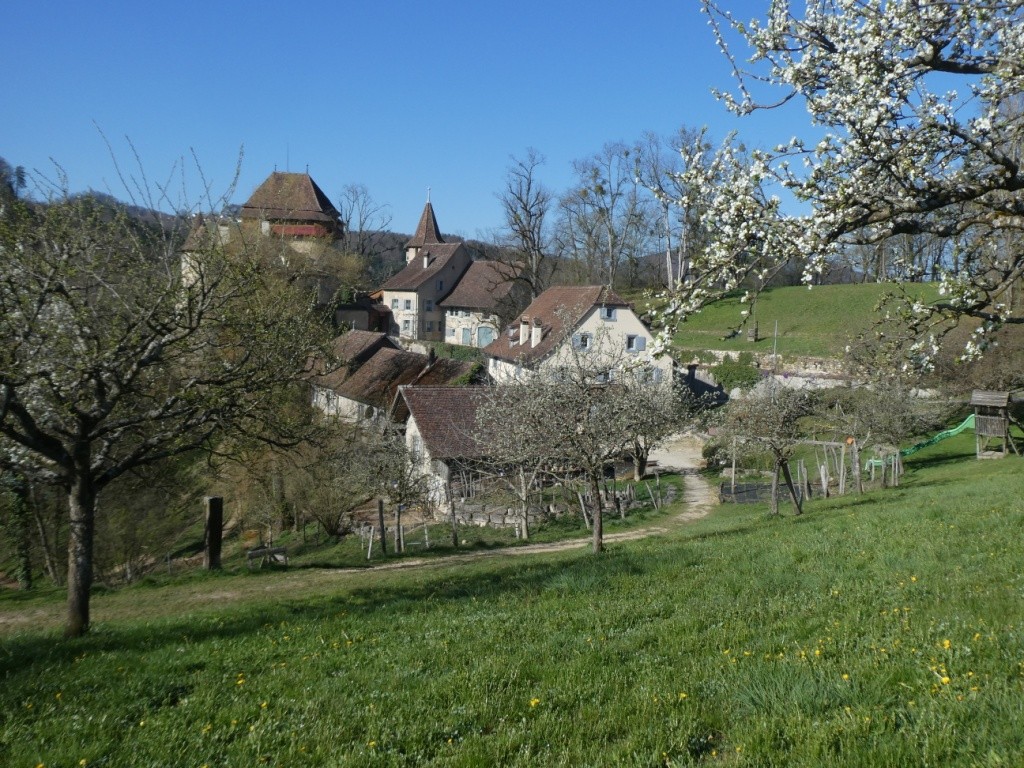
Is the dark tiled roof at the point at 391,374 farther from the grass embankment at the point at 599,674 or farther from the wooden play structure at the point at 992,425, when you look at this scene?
the grass embankment at the point at 599,674

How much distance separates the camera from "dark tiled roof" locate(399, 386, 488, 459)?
29531 mm

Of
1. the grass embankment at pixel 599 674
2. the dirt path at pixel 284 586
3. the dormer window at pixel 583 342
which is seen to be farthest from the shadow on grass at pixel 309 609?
the dormer window at pixel 583 342

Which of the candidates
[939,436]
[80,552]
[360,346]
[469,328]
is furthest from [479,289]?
[80,552]

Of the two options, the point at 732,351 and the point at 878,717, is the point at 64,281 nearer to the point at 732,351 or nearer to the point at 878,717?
the point at 878,717

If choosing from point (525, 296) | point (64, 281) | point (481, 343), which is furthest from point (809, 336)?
point (64, 281)

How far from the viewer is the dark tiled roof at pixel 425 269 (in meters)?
71.2

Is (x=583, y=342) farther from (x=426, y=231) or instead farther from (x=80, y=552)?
(x=426, y=231)

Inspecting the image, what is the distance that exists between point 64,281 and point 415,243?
243ft

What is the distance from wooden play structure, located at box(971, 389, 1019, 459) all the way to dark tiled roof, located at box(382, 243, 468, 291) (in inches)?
1964

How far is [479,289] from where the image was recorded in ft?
227

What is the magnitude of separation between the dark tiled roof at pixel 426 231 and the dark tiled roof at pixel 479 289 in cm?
1025

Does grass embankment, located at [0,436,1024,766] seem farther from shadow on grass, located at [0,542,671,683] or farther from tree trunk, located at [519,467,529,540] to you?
tree trunk, located at [519,467,529,540]

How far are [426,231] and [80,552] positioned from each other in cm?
7436

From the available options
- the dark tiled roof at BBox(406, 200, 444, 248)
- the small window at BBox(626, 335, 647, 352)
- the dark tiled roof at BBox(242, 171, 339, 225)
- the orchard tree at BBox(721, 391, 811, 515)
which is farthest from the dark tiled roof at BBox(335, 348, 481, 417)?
the dark tiled roof at BBox(406, 200, 444, 248)
